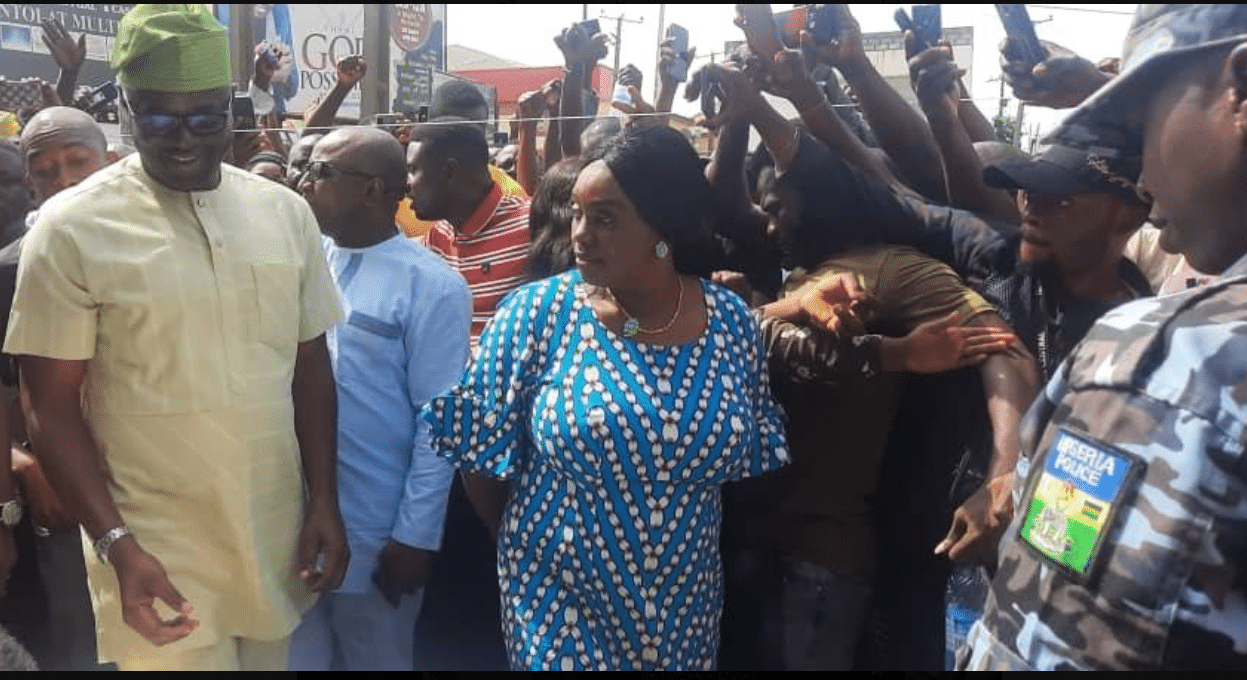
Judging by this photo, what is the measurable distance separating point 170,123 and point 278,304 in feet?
1.20

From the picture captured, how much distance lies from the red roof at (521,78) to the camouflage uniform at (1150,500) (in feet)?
8.89

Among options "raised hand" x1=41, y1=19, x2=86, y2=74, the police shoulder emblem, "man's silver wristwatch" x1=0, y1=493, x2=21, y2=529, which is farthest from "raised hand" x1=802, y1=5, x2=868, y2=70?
"raised hand" x1=41, y1=19, x2=86, y2=74

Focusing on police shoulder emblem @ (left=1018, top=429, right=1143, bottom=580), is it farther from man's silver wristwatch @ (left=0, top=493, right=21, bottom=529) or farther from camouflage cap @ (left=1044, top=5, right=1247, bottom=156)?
man's silver wristwatch @ (left=0, top=493, right=21, bottom=529)

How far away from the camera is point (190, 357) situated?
1754 millimetres

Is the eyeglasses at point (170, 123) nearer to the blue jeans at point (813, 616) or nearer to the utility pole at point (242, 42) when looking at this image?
the blue jeans at point (813, 616)

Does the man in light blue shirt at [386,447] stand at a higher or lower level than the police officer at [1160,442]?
lower

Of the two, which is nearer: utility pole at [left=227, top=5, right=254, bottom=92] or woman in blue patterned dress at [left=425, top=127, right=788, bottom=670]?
woman in blue patterned dress at [left=425, top=127, right=788, bottom=670]

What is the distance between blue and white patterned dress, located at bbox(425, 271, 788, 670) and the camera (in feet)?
5.96

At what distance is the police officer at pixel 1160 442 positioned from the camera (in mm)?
979

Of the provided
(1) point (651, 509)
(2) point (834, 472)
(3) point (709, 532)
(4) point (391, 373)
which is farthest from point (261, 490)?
(2) point (834, 472)

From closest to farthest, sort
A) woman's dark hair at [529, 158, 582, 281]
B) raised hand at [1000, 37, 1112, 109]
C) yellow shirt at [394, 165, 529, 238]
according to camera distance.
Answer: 1. raised hand at [1000, 37, 1112, 109]
2. woman's dark hair at [529, 158, 582, 281]
3. yellow shirt at [394, 165, 529, 238]

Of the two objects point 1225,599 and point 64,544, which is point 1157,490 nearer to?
point 1225,599

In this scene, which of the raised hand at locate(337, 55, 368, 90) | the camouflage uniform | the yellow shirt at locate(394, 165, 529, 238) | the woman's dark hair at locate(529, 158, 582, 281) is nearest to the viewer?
the camouflage uniform

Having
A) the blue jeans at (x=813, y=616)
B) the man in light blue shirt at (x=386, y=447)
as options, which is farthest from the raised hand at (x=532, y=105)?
the blue jeans at (x=813, y=616)
